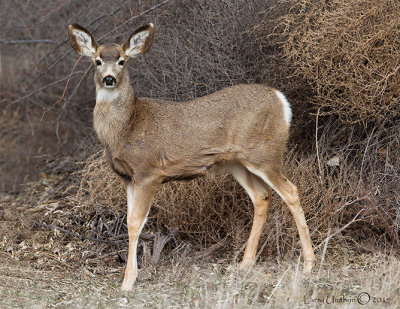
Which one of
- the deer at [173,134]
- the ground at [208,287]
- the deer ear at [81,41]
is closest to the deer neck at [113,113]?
the deer at [173,134]

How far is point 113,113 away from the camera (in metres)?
6.33

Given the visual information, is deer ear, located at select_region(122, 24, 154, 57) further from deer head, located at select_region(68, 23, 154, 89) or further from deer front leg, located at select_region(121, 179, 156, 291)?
deer front leg, located at select_region(121, 179, 156, 291)

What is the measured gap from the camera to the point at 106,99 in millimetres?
6344

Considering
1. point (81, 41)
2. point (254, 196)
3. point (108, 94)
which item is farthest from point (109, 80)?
point (254, 196)

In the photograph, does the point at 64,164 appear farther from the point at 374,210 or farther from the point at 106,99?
the point at 374,210

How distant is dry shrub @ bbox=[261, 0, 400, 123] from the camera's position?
6.74 meters

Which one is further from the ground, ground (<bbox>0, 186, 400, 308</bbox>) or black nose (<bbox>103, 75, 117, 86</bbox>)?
black nose (<bbox>103, 75, 117, 86</bbox>)

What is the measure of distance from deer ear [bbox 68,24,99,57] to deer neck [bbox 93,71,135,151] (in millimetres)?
370

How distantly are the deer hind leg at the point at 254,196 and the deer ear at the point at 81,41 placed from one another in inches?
69.9

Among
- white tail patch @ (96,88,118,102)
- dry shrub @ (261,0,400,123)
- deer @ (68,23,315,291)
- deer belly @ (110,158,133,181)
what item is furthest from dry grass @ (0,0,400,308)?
white tail patch @ (96,88,118,102)

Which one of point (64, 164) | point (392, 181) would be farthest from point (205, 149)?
point (64, 164)

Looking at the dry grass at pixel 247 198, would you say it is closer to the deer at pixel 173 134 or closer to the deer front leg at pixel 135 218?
the deer front leg at pixel 135 218

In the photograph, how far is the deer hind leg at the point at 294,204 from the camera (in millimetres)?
6473

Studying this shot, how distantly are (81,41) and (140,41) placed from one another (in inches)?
21.9
